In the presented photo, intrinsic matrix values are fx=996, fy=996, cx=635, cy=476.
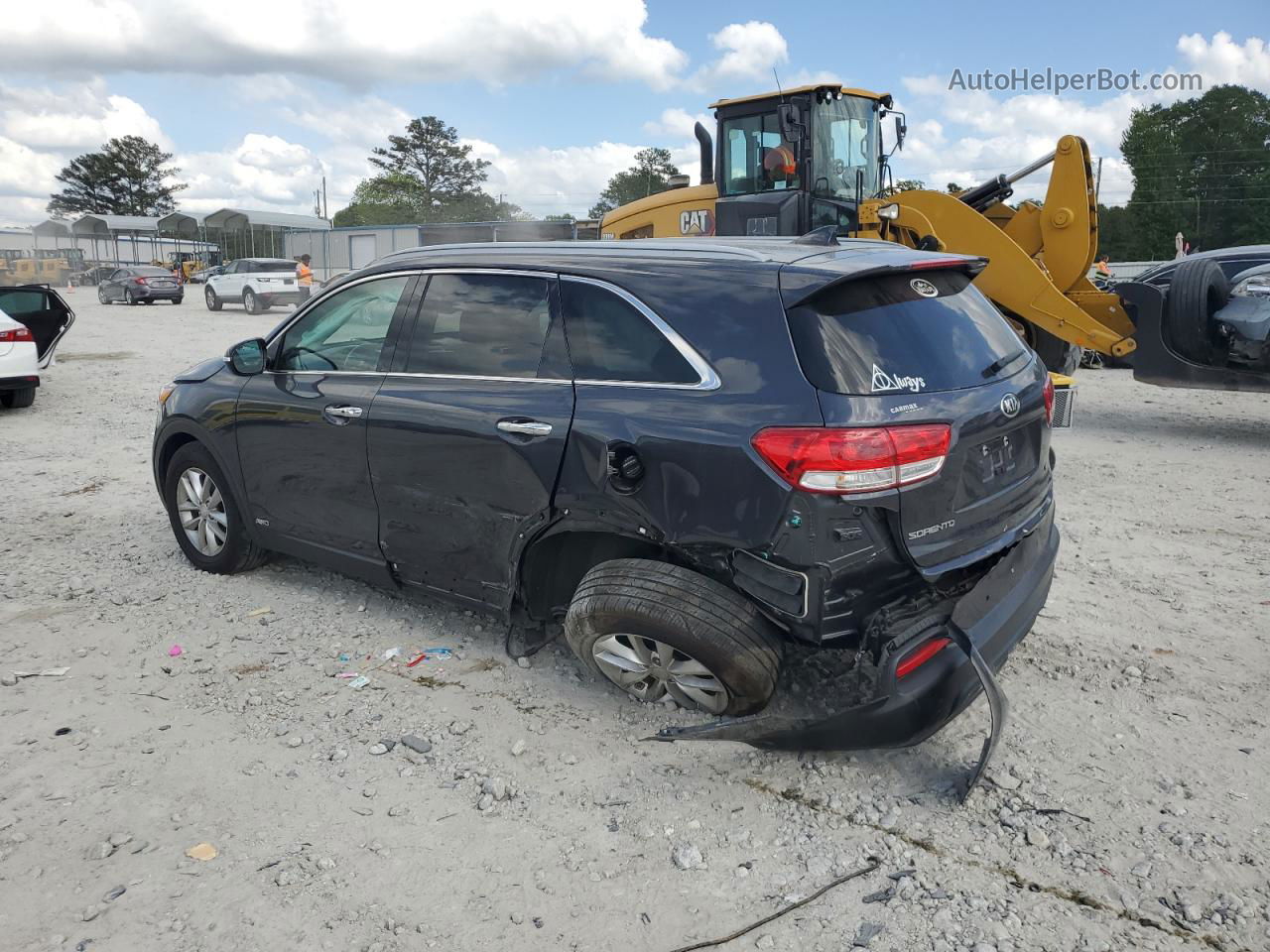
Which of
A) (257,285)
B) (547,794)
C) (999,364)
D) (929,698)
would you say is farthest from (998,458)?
(257,285)

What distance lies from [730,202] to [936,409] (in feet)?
27.6

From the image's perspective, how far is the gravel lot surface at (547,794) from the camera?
273 centimetres

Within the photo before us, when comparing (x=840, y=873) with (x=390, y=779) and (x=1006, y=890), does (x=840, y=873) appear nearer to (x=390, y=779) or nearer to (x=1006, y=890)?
(x=1006, y=890)

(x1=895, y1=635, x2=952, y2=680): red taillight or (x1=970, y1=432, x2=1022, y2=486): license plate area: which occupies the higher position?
(x1=970, y1=432, x2=1022, y2=486): license plate area

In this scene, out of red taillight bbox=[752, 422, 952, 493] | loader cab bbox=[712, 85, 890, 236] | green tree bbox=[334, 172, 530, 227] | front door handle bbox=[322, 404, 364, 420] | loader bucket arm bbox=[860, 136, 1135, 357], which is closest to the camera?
red taillight bbox=[752, 422, 952, 493]

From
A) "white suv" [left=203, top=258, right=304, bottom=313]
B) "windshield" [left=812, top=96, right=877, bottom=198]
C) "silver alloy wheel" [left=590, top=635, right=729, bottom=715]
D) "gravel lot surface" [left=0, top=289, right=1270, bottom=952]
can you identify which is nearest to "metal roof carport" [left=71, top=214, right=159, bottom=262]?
"white suv" [left=203, top=258, right=304, bottom=313]

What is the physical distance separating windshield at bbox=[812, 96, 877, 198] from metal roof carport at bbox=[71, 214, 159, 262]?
58.2 m

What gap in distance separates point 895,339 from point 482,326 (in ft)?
5.49

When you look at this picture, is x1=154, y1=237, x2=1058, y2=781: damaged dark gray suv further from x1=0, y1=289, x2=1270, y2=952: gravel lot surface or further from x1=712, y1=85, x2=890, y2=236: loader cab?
x1=712, y1=85, x2=890, y2=236: loader cab

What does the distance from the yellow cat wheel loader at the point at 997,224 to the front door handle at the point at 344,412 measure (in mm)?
7031

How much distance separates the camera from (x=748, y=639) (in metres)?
3.31

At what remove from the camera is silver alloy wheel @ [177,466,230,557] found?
532 cm

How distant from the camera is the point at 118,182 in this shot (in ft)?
314

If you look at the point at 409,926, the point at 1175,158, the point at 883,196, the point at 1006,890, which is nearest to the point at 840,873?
the point at 1006,890
